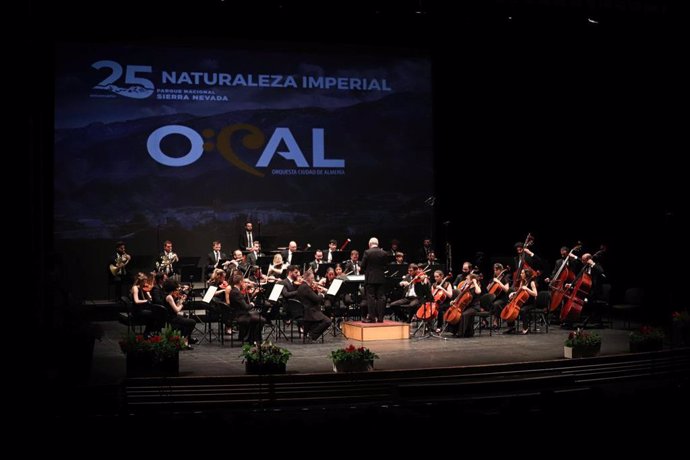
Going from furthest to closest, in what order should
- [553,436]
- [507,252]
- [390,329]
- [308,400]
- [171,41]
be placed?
[507,252]
[171,41]
[390,329]
[308,400]
[553,436]

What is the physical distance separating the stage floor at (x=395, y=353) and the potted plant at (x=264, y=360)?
0.40 m

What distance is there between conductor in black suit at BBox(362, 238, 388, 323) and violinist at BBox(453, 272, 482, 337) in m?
1.52

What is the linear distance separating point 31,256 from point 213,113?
13.6 m

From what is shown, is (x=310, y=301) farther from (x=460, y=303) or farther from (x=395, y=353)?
(x=460, y=303)

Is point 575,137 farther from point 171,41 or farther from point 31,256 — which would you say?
point 31,256

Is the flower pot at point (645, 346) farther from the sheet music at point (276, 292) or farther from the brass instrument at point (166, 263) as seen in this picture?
the brass instrument at point (166, 263)

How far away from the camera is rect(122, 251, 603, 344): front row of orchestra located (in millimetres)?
14586

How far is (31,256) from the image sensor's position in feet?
21.5

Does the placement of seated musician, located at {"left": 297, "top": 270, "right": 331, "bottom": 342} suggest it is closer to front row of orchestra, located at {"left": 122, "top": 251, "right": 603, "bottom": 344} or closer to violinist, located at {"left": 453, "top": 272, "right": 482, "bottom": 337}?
front row of orchestra, located at {"left": 122, "top": 251, "right": 603, "bottom": 344}

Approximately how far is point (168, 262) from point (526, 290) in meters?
7.31

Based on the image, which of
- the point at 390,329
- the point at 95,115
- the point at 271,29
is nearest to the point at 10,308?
the point at 390,329

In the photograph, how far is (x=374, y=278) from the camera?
1525 cm

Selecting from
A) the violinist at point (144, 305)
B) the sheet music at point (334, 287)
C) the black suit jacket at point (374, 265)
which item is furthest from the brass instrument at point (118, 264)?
the black suit jacket at point (374, 265)

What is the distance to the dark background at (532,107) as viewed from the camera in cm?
1808
